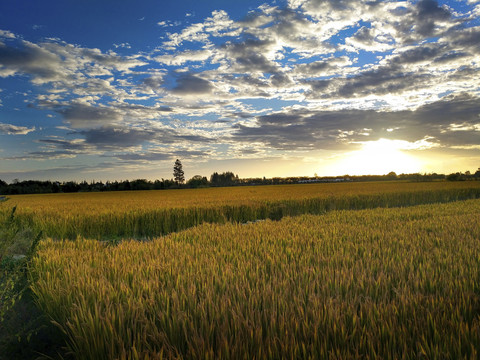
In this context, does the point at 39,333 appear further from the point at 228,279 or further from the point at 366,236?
the point at 366,236

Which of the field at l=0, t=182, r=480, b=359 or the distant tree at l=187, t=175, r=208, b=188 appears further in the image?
the distant tree at l=187, t=175, r=208, b=188

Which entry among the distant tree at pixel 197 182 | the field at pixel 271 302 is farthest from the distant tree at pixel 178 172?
the field at pixel 271 302

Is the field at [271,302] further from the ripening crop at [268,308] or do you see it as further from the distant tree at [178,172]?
the distant tree at [178,172]

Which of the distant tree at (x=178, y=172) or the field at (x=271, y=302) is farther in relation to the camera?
the distant tree at (x=178, y=172)

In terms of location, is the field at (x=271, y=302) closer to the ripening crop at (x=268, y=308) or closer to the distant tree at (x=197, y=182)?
the ripening crop at (x=268, y=308)

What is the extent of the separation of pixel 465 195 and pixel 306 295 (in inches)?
1684

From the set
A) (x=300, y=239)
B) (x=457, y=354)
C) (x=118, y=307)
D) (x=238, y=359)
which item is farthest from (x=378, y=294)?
(x=300, y=239)

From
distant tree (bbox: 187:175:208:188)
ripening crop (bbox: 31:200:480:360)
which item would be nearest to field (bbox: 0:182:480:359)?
ripening crop (bbox: 31:200:480:360)

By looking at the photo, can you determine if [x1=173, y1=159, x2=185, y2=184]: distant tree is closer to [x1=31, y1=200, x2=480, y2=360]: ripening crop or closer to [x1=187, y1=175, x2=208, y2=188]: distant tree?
[x1=187, y1=175, x2=208, y2=188]: distant tree

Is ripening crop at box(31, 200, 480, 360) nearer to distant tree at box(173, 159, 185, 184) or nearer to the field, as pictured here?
the field

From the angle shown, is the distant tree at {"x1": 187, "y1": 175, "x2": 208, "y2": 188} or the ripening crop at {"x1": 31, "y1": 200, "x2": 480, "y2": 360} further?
the distant tree at {"x1": 187, "y1": 175, "x2": 208, "y2": 188}

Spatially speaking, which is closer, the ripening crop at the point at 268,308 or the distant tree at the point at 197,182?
the ripening crop at the point at 268,308

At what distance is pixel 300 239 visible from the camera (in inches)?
282

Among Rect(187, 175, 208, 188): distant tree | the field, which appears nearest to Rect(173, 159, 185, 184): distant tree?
Rect(187, 175, 208, 188): distant tree
